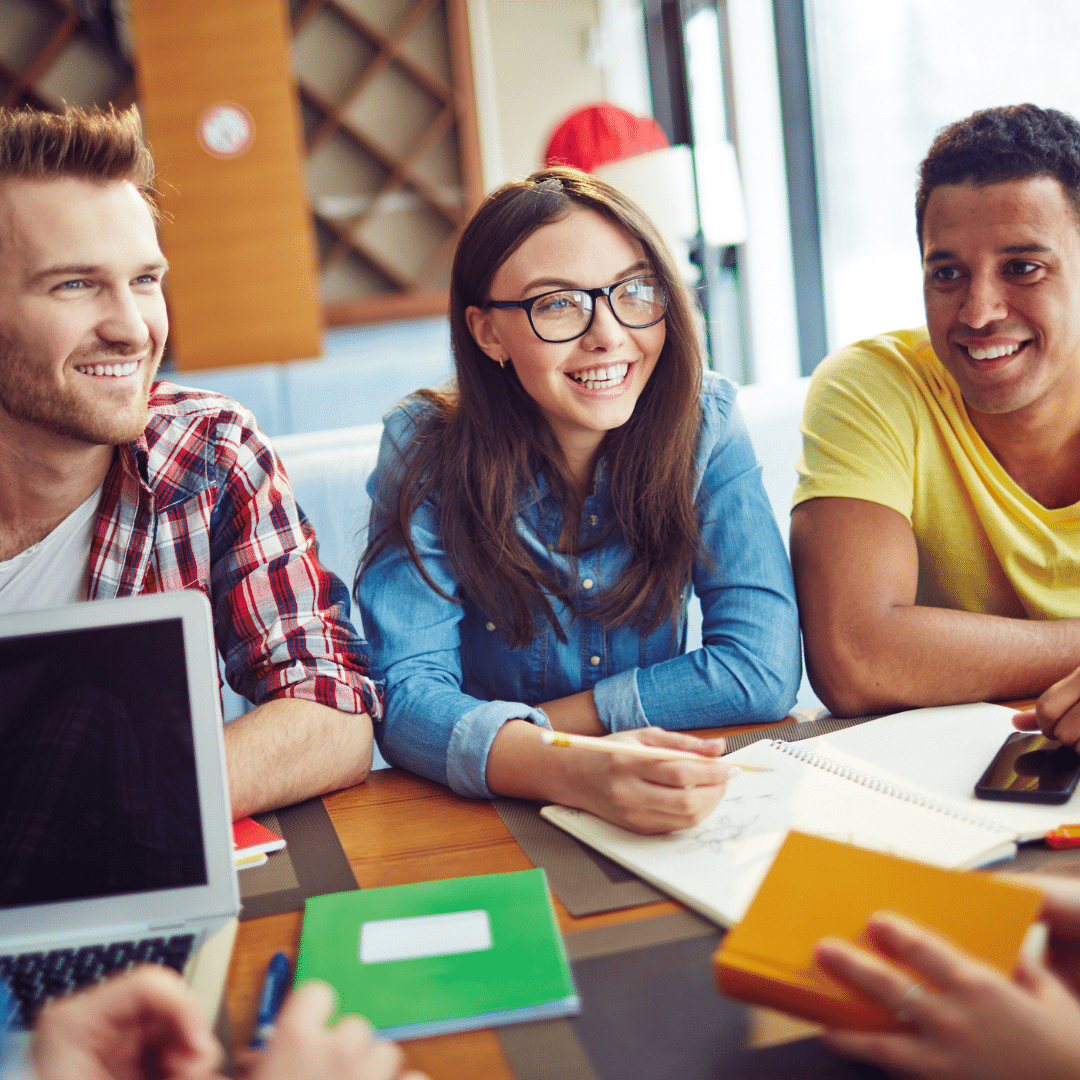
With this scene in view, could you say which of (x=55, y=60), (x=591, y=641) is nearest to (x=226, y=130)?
(x=55, y=60)

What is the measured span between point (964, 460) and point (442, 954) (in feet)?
2.75

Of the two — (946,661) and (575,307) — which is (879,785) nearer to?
(946,661)

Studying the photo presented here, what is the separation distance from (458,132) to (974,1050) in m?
4.51

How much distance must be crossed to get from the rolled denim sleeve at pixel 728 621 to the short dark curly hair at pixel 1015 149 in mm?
347

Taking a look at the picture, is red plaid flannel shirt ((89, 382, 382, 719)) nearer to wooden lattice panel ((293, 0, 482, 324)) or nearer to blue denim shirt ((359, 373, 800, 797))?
blue denim shirt ((359, 373, 800, 797))

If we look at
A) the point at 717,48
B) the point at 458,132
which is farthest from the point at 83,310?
the point at 458,132

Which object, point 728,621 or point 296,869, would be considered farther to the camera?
point 728,621

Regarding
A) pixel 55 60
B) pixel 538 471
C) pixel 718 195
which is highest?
pixel 55 60

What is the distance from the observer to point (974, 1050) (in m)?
0.45

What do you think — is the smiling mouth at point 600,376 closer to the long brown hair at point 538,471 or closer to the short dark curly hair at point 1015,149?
the long brown hair at point 538,471

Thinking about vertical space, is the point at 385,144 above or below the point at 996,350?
above

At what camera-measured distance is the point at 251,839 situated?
80 cm

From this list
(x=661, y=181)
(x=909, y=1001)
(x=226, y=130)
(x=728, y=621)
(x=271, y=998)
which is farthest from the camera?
(x=226, y=130)

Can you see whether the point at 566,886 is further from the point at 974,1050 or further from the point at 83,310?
the point at 83,310
